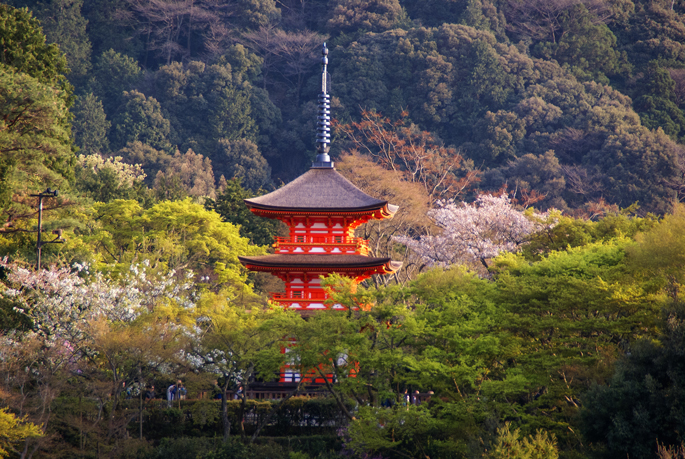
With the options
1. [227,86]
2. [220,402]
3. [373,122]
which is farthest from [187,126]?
[220,402]

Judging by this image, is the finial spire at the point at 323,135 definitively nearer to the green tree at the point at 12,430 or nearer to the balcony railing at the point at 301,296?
the balcony railing at the point at 301,296

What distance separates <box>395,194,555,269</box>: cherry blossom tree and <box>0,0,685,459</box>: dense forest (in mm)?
138

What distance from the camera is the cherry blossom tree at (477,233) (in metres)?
38.7

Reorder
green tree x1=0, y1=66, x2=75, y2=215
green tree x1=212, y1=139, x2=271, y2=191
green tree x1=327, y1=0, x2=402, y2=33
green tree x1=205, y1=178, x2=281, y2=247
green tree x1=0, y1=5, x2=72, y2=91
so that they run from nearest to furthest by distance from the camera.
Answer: green tree x1=0, y1=66, x2=75, y2=215 < green tree x1=0, y1=5, x2=72, y2=91 < green tree x1=205, y1=178, x2=281, y2=247 < green tree x1=212, y1=139, x2=271, y2=191 < green tree x1=327, y1=0, x2=402, y2=33

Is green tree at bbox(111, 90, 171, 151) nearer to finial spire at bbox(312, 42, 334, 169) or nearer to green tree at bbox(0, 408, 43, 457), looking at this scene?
finial spire at bbox(312, 42, 334, 169)

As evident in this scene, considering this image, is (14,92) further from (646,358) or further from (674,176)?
(674,176)

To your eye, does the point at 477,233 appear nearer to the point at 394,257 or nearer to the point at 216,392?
the point at 394,257

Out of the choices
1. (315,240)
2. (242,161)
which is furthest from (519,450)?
(242,161)

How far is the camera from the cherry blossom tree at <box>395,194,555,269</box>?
38.7 m

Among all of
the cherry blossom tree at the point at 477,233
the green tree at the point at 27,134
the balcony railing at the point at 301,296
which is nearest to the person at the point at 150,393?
the balcony railing at the point at 301,296

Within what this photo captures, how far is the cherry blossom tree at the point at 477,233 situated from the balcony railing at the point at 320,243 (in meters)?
9.28

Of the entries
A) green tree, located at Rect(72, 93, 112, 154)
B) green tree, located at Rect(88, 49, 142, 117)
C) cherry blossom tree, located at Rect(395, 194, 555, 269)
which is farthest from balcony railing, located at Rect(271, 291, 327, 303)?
green tree, located at Rect(88, 49, 142, 117)

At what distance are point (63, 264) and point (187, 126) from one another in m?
37.7

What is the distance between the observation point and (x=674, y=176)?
53656mm
